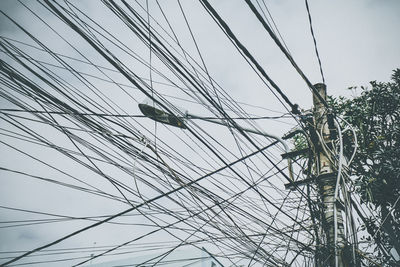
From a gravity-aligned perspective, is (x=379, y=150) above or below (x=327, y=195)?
above

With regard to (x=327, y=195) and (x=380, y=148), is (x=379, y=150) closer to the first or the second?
(x=380, y=148)

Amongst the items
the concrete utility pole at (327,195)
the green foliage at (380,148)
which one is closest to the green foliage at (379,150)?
the green foliage at (380,148)

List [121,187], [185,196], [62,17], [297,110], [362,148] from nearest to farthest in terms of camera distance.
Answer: [62,17], [121,187], [185,196], [297,110], [362,148]

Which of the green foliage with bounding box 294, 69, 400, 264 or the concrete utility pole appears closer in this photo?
the concrete utility pole

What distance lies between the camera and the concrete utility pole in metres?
2.84

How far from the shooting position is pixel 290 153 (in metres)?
3.63

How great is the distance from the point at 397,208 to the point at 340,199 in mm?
2072

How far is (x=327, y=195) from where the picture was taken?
319 centimetres

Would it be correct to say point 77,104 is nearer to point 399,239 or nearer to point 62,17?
point 62,17

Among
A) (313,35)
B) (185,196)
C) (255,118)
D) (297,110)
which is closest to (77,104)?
(185,196)

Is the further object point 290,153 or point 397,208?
point 397,208

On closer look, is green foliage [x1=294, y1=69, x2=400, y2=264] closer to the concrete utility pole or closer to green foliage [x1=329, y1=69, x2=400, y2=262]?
green foliage [x1=329, y1=69, x2=400, y2=262]

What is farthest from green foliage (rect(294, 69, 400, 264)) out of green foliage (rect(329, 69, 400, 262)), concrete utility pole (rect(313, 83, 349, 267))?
concrete utility pole (rect(313, 83, 349, 267))

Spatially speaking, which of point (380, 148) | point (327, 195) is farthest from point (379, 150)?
point (327, 195)
